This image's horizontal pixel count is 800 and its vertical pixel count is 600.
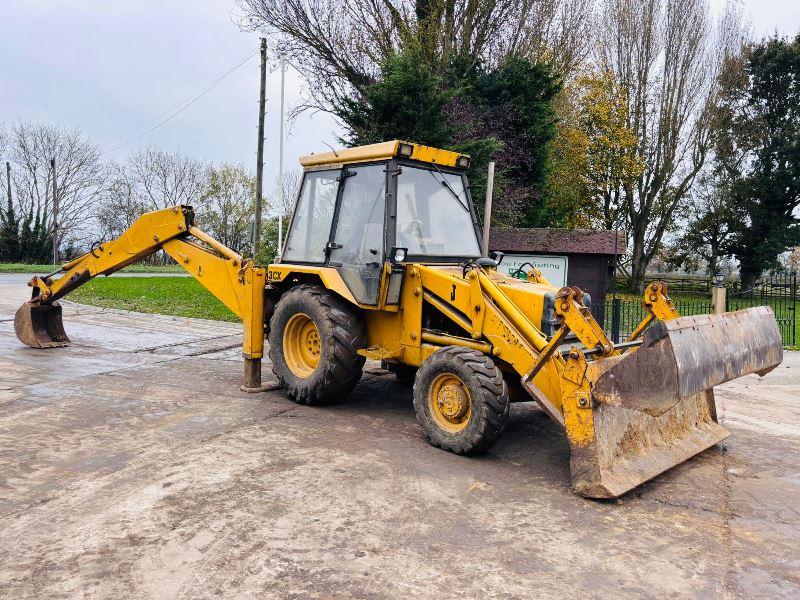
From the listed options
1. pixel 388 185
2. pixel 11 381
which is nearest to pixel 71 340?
pixel 11 381

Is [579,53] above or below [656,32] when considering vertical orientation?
below

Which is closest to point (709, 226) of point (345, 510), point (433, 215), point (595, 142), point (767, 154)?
point (767, 154)

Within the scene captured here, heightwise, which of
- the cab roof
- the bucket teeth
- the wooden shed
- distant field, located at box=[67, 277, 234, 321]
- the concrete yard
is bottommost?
the concrete yard

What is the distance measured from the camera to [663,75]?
26562 mm

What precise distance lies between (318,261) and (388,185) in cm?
121

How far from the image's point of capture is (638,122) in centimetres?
2653

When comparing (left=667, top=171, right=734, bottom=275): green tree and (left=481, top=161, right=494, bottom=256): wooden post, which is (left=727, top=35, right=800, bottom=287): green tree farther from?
(left=481, top=161, right=494, bottom=256): wooden post

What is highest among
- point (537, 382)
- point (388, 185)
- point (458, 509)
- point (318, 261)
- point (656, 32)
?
point (656, 32)

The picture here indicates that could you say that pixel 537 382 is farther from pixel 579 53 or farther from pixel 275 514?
pixel 579 53

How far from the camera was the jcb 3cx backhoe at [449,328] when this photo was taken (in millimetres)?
4395

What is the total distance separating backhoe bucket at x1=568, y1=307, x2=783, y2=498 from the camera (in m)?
4.19

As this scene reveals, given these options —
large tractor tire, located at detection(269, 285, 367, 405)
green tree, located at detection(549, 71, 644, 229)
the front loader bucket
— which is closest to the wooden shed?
large tractor tire, located at detection(269, 285, 367, 405)

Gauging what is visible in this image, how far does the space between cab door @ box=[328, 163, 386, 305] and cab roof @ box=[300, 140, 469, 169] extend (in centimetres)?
11

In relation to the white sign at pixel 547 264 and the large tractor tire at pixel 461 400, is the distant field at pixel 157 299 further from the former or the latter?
the large tractor tire at pixel 461 400
